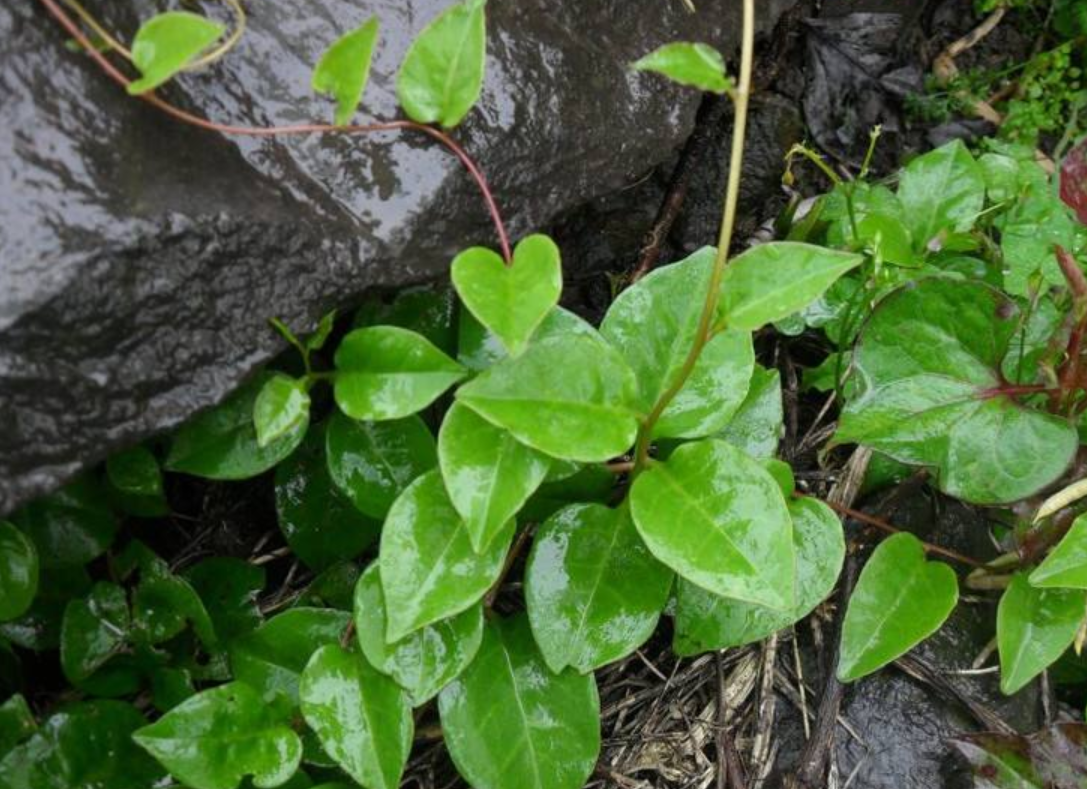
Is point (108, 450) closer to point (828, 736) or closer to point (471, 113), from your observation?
point (471, 113)

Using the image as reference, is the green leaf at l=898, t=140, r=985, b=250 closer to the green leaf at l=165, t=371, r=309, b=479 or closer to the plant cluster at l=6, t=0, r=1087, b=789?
the plant cluster at l=6, t=0, r=1087, b=789

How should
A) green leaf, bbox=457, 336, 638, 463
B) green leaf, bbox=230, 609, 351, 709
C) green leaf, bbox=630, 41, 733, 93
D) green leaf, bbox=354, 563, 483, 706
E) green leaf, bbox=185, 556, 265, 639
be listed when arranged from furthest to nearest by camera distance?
1. green leaf, bbox=185, 556, 265, 639
2. green leaf, bbox=230, 609, 351, 709
3. green leaf, bbox=354, 563, 483, 706
4. green leaf, bbox=457, 336, 638, 463
5. green leaf, bbox=630, 41, 733, 93

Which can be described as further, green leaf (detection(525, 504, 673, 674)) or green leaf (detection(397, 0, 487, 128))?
green leaf (detection(525, 504, 673, 674))

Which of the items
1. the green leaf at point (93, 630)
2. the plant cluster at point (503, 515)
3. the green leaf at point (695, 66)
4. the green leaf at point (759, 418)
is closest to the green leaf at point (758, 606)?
the plant cluster at point (503, 515)

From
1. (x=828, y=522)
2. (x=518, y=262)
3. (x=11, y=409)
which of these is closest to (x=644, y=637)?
(x=828, y=522)

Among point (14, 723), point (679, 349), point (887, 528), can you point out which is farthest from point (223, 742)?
point (887, 528)

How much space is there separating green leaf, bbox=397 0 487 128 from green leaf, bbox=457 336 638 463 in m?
0.30

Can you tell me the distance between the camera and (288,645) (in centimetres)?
140

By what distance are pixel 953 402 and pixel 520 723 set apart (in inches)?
28.2

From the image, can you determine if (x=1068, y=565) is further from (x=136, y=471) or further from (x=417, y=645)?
(x=136, y=471)

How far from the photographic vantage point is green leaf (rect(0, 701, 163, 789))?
131 cm

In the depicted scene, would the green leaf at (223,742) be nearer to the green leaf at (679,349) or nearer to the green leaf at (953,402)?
the green leaf at (679,349)

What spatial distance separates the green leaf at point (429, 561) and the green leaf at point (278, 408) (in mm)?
156

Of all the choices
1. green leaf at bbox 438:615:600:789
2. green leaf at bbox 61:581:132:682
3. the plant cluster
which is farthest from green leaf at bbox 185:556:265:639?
green leaf at bbox 438:615:600:789
